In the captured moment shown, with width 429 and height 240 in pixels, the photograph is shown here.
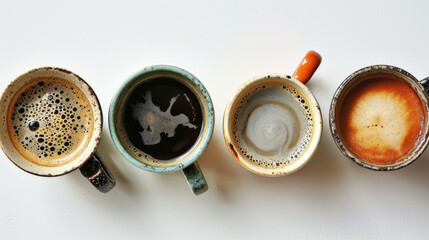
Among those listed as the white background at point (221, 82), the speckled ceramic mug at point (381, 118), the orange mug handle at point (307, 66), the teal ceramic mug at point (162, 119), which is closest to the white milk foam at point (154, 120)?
the teal ceramic mug at point (162, 119)

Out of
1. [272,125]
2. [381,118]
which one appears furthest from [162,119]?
[381,118]

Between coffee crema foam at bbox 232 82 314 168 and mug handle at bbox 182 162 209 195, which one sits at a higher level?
coffee crema foam at bbox 232 82 314 168

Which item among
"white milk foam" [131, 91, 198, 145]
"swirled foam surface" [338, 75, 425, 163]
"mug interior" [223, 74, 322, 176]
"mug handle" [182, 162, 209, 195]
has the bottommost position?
"mug handle" [182, 162, 209, 195]

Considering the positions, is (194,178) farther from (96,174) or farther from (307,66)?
(307,66)

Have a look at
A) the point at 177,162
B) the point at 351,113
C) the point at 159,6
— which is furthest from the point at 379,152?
the point at 159,6

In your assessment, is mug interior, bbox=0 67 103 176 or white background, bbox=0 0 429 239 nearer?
mug interior, bbox=0 67 103 176

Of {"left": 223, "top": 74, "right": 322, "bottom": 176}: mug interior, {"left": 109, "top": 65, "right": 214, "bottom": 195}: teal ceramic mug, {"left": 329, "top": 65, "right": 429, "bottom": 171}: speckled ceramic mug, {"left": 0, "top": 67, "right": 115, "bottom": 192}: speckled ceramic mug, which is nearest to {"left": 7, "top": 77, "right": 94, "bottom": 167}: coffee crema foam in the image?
{"left": 0, "top": 67, "right": 115, "bottom": 192}: speckled ceramic mug

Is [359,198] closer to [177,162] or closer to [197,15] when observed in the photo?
[177,162]

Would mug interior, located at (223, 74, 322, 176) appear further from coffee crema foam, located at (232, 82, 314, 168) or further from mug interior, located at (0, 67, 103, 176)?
mug interior, located at (0, 67, 103, 176)
